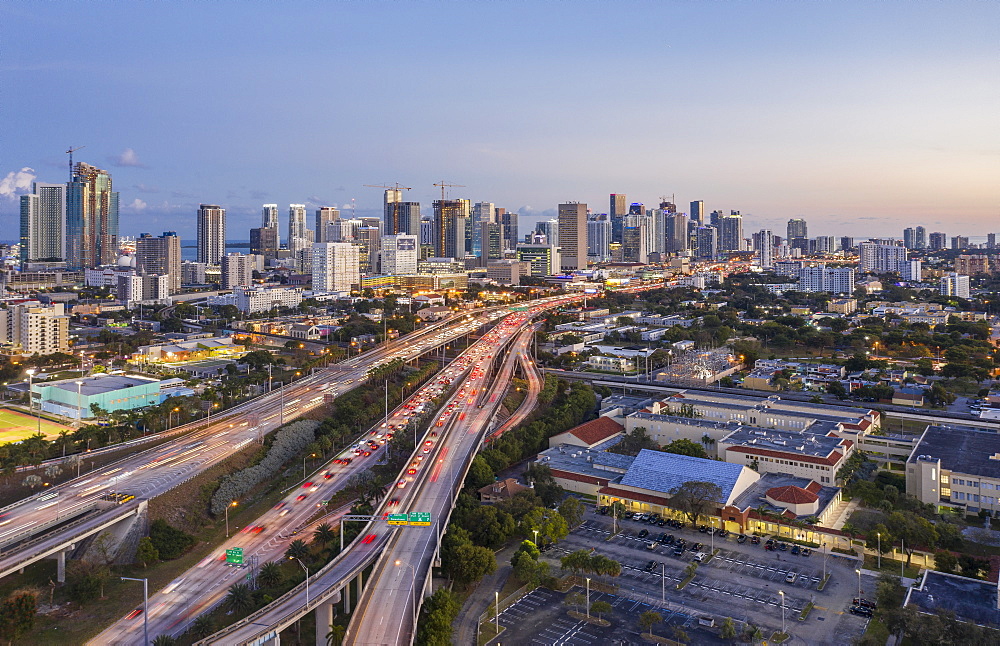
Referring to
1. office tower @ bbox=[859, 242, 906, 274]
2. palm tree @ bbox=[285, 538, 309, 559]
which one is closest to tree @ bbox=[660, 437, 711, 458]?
palm tree @ bbox=[285, 538, 309, 559]

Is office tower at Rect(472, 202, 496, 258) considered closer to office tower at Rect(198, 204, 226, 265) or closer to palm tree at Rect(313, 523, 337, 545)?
office tower at Rect(198, 204, 226, 265)

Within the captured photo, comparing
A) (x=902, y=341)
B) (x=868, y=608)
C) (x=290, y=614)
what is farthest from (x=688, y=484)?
(x=902, y=341)

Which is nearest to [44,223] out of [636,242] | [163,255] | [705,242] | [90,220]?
[90,220]

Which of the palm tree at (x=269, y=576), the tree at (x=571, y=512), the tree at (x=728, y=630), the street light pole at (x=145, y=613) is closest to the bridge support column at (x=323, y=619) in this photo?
the palm tree at (x=269, y=576)

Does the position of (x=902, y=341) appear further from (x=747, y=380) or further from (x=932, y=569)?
(x=932, y=569)

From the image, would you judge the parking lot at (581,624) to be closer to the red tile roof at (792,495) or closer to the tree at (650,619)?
the tree at (650,619)

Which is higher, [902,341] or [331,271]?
[331,271]

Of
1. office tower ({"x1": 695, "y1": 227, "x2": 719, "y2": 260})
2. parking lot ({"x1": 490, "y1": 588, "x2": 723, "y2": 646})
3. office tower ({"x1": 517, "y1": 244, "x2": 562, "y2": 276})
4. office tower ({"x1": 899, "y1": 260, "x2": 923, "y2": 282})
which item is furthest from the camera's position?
office tower ({"x1": 695, "y1": 227, "x2": 719, "y2": 260})
